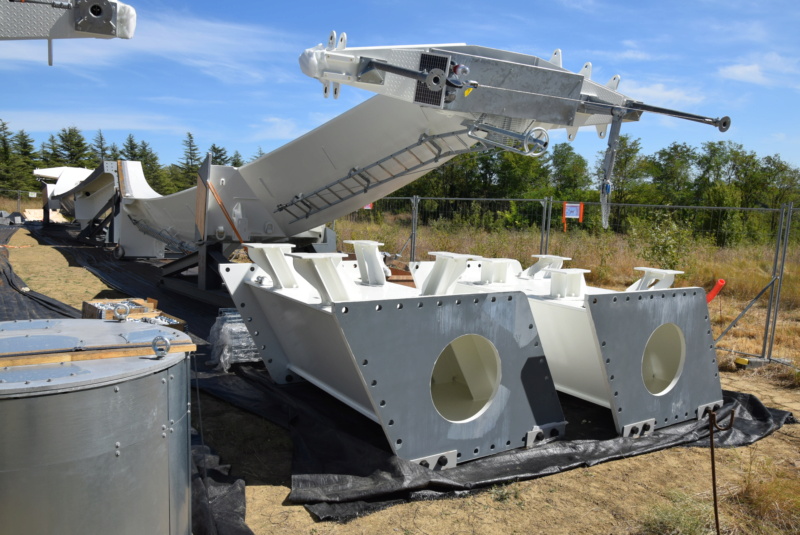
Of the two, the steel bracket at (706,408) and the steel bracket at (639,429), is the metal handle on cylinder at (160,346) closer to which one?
the steel bracket at (639,429)

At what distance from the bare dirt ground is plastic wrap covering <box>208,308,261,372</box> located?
35.5 inches

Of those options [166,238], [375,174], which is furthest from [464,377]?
[166,238]

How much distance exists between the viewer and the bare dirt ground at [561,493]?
3.13 metres

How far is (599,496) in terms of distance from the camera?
3527 mm

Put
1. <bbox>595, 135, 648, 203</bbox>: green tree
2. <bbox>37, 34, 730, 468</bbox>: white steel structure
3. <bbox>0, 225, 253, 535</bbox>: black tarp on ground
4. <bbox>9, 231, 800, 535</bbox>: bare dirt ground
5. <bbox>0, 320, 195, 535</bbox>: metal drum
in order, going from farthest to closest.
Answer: <bbox>595, 135, 648, 203</bbox>: green tree
<bbox>37, 34, 730, 468</bbox>: white steel structure
<bbox>9, 231, 800, 535</bbox>: bare dirt ground
<bbox>0, 225, 253, 535</bbox>: black tarp on ground
<bbox>0, 320, 195, 535</bbox>: metal drum

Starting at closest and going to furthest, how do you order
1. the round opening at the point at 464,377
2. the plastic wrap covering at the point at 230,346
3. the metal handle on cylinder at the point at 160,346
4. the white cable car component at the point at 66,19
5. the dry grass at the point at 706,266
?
1. the metal handle on cylinder at the point at 160,346
2. the white cable car component at the point at 66,19
3. the round opening at the point at 464,377
4. the plastic wrap covering at the point at 230,346
5. the dry grass at the point at 706,266

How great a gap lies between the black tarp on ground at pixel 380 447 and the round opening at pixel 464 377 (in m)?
0.68

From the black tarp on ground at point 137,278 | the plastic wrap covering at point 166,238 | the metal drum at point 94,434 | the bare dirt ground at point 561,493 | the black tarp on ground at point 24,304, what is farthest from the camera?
the plastic wrap covering at point 166,238

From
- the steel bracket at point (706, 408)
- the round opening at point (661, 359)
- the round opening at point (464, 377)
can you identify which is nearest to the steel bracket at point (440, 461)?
the round opening at point (464, 377)

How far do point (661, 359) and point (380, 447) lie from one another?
10.5ft

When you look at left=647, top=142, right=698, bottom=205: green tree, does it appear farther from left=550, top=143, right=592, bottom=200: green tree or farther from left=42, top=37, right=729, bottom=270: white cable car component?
left=42, top=37, right=729, bottom=270: white cable car component

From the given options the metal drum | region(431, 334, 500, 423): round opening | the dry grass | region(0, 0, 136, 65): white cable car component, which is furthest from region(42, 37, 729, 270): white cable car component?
the dry grass

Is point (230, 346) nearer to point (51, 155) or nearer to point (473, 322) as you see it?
point (473, 322)

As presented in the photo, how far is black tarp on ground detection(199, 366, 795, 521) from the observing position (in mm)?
3381
